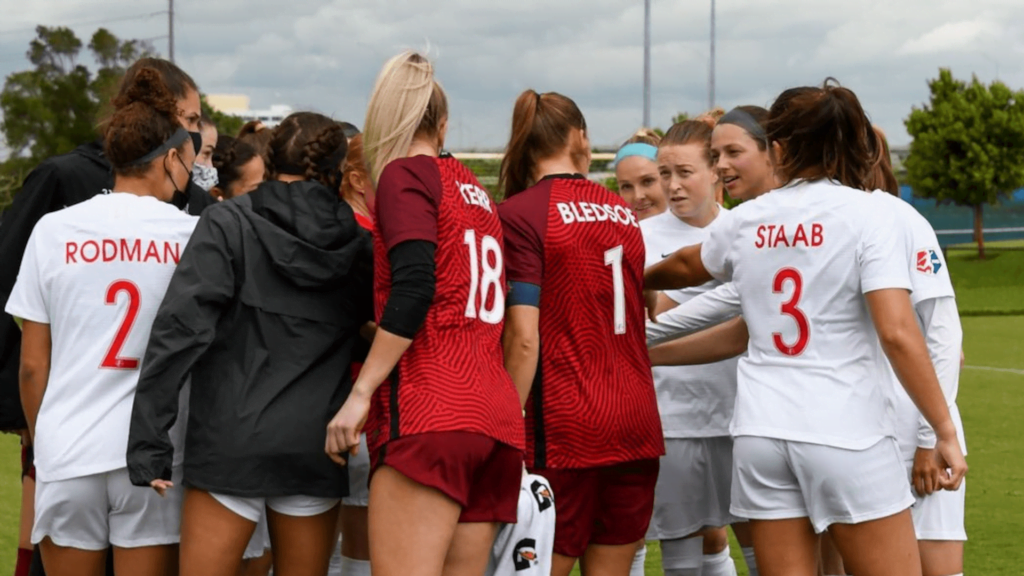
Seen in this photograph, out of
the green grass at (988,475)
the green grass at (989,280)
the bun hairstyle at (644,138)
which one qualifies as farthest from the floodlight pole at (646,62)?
the bun hairstyle at (644,138)


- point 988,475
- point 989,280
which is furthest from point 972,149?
point 988,475

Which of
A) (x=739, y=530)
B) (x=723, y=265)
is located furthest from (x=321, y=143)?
(x=739, y=530)

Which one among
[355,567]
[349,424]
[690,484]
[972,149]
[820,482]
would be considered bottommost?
[355,567]

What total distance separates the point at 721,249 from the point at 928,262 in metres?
0.66

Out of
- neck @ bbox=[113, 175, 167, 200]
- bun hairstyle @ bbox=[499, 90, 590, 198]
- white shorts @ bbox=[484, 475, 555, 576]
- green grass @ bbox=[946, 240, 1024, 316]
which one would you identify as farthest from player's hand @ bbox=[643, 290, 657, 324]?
green grass @ bbox=[946, 240, 1024, 316]

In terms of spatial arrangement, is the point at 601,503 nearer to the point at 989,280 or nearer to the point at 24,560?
the point at 24,560

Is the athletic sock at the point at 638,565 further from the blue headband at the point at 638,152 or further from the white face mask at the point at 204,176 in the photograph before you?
the white face mask at the point at 204,176

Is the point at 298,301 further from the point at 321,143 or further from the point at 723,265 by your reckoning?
the point at 723,265

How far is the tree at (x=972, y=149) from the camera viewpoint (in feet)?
147

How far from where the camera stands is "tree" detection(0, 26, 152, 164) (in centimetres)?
6506

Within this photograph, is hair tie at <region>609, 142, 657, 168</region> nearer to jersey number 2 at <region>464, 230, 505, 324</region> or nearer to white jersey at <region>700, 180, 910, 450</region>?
white jersey at <region>700, 180, 910, 450</region>

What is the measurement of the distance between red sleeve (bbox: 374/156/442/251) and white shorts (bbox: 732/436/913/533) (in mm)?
1204

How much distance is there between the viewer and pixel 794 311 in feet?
12.7

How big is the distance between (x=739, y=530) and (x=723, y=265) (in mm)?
1882
